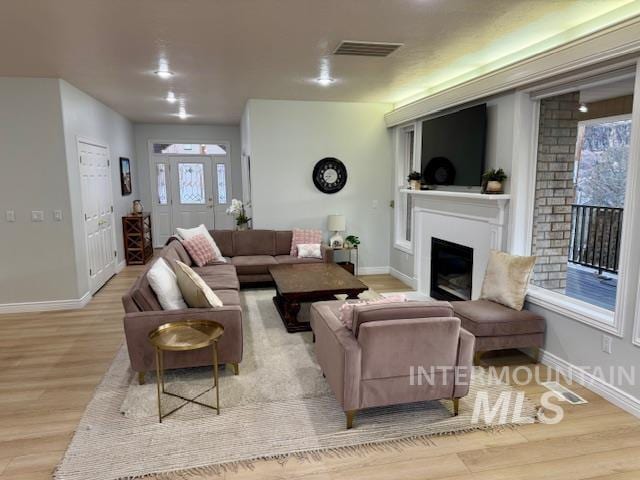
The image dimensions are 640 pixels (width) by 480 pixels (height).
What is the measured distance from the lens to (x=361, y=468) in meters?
2.24

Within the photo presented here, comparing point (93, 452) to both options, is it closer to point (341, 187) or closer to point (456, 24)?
point (456, 24)

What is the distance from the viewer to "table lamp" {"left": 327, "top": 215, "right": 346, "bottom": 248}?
6.04 metres

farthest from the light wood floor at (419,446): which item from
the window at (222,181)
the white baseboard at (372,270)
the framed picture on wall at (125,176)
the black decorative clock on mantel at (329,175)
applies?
the window at (222,181)

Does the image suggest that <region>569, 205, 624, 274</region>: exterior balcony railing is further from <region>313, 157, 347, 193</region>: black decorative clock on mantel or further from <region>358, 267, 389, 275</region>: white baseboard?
<region>313, 157, 347, 193</region>: black decorative clock on mantel

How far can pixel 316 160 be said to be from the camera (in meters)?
6.22

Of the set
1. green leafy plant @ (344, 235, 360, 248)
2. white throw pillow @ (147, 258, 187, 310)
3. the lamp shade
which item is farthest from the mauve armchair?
green leafy plant @ (344, 235, 360, 248)

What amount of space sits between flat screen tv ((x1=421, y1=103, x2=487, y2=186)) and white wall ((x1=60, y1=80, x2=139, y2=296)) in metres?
4.22

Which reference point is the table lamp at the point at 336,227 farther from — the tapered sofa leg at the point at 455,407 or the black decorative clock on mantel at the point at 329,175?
the tapered sofa leg at the point at 455,407

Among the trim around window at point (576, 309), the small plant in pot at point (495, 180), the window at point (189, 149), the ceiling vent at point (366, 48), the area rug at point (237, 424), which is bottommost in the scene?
the area rug at point (237, 424)

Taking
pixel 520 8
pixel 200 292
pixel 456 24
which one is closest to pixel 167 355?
pixel 200 292

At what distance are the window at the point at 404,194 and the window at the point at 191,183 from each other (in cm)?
490

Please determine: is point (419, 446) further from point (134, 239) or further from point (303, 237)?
point (134, 239)

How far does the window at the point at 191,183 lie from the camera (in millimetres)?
9289

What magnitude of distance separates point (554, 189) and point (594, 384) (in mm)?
1689
